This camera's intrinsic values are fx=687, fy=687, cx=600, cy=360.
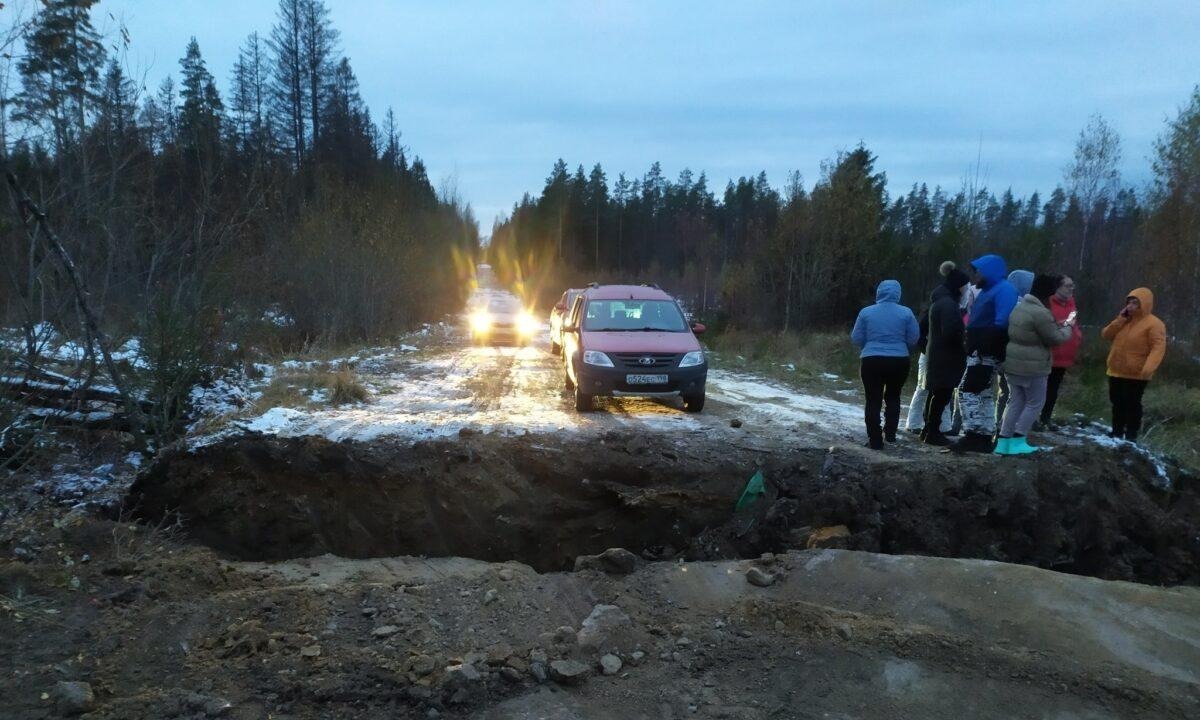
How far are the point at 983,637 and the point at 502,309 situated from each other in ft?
65.7

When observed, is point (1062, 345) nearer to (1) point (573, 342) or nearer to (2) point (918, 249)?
(1) point (573, 342)

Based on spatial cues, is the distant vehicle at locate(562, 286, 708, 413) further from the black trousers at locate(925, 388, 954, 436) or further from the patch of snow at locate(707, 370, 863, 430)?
the black trousers at locate(925, 388, 954, 436)

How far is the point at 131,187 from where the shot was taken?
8.27 m

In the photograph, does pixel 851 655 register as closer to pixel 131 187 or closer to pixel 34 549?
pixel 34 549

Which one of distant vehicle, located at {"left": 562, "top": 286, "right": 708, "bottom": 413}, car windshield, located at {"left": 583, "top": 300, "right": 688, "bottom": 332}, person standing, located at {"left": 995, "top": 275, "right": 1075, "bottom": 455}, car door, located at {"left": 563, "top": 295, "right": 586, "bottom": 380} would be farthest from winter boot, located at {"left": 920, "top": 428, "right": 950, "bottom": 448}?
car door, located at {"left": 563, "top": 295, "right": 586, "bottom": 380}

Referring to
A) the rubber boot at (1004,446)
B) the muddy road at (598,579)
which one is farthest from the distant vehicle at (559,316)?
the rubber boot at (1004,446)

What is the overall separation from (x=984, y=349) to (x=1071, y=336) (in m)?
1.32

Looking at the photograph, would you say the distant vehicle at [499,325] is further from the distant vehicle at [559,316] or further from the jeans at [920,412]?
the jeans at [920,412]

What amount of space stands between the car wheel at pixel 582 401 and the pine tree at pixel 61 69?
635cm

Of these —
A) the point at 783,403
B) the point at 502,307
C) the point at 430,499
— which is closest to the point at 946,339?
the point at 783,403

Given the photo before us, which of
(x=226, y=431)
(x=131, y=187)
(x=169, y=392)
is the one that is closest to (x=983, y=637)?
(x=226, y=431)

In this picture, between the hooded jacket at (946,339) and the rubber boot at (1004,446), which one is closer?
the rubber boot at (1004,446)

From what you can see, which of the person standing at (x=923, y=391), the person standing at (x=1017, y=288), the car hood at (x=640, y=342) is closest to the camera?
the person standing at (x=1017, y=288)

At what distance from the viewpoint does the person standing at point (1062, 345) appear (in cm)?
759
